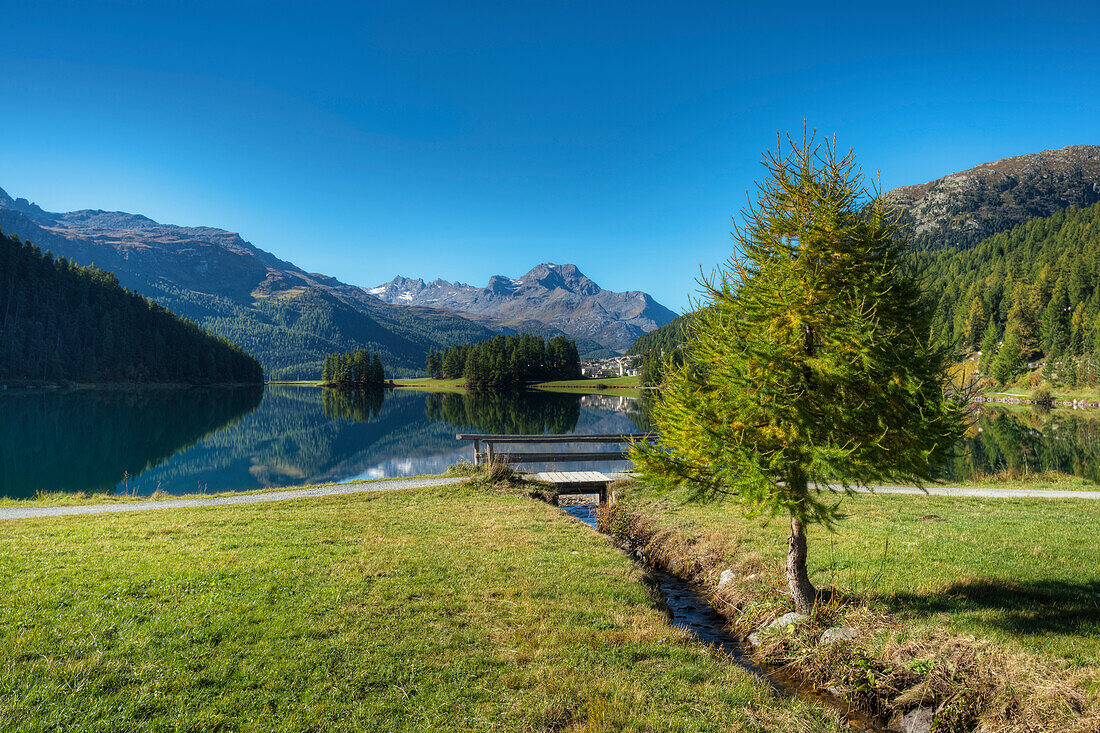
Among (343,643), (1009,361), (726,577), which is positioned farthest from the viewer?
(1009,361)

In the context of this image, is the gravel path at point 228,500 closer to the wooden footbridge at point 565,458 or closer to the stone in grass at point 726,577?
the wooden footbridge at point 565,458

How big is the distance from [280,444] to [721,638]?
46.7 m

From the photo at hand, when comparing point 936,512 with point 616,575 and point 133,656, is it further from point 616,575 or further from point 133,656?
point 133,656

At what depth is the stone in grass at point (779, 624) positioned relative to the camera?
9.00 metres

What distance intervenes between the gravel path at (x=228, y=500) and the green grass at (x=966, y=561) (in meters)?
9.98

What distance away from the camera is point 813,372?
25.9ft

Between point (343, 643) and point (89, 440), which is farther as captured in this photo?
point (89, 440)

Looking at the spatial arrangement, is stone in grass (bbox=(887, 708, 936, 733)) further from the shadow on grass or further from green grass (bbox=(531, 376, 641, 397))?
green grass (bbox=(531, 376, 641, 397))

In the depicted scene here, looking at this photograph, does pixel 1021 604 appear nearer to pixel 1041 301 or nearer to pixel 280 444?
pixel 280 444

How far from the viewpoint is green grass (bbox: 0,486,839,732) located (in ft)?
18.8

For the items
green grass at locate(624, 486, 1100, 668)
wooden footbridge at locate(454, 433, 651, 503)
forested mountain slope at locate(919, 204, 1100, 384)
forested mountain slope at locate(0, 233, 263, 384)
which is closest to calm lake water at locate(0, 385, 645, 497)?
wooden footbridge at locate(454, 433, 651, 503)

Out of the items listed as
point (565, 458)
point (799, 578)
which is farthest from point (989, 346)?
point (799, 578)

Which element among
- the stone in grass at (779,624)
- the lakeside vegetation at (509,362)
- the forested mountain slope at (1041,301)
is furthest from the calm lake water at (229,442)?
the forested mountain slope at (1041,301)

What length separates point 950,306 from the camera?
151 m
